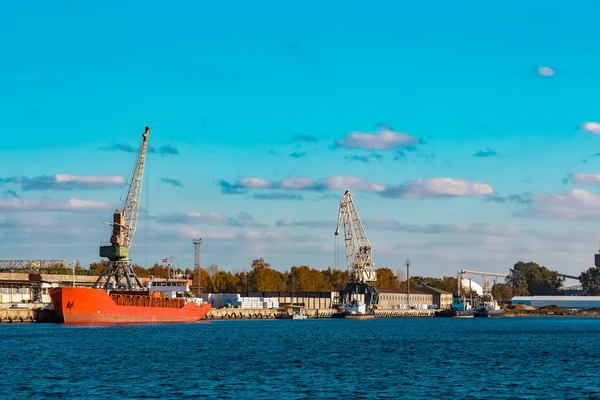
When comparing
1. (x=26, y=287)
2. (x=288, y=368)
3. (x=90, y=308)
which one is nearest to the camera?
(x=288, y=368)

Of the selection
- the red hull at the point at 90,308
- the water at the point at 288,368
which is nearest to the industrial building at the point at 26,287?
the red hull at the point at 90,308

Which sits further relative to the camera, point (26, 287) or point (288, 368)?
point (26, 287)

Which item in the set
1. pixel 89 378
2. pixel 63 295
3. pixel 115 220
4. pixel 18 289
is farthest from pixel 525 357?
pixel 18 289

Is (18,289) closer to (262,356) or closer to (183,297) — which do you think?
(183,297)

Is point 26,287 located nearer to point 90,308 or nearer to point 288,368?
point 90,308

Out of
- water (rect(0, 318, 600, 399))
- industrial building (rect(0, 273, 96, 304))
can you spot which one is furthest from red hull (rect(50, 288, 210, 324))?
industrial building (rect(0, 273, 96, 304))

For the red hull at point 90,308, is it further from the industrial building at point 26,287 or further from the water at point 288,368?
the industrial building at point 26,287

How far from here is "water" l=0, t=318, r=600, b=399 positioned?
171 feet

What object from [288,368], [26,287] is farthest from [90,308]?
[288,368]

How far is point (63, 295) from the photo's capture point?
123 m

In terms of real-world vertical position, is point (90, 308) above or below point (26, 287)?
below

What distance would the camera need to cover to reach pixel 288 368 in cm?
6550

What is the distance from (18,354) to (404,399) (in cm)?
3894

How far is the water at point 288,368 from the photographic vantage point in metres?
52.0
